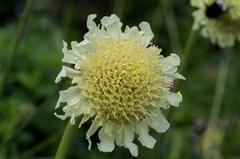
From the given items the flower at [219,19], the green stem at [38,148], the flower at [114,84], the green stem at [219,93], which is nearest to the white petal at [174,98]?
the flower at [114,84]

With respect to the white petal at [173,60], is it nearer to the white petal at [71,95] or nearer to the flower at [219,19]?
the white petal at [71,95]

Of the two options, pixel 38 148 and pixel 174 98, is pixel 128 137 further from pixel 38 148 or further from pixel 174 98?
pixel 38 148

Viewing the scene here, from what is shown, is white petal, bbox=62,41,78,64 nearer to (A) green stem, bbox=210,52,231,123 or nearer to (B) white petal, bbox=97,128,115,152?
(B) white petal, bbox=97,128,115,152

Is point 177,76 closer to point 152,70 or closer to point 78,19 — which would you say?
point 152,70

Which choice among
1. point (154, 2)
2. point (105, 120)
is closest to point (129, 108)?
point (105, 120)

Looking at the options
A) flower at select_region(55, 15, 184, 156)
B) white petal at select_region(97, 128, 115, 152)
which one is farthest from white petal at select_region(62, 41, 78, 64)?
white petal at select_region(97, 128, 115, 152)

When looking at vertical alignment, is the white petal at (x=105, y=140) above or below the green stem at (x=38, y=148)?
above
